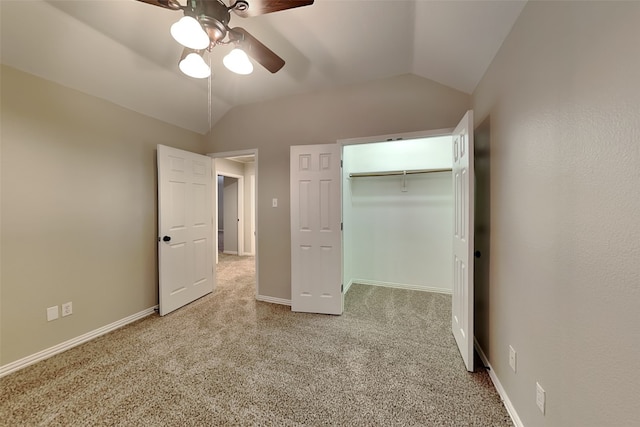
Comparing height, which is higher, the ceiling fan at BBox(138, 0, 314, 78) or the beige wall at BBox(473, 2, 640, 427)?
the ceiling fan at BBox(138, 0, 314, 78)

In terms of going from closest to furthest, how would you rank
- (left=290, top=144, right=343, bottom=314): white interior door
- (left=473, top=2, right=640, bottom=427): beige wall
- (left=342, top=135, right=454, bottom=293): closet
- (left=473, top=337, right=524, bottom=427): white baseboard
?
(left=473, top=2, right=640, bottom=427): beige wall
(left=473, top=337, right=524, bottom=427): white baseboard
(left=290, top=144, right=343, bottom=314): white interior door
(left=342, top=135, right=454, bottom=293): closet

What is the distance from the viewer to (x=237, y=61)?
4.89 ft

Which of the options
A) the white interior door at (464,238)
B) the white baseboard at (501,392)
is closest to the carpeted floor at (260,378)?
the white baseboard at (501,392)

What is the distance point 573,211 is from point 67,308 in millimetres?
3572

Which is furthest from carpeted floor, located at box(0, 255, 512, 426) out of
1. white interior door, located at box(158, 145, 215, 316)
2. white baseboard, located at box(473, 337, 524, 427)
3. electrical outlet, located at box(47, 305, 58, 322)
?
white interior door, located at box(158, 145, 215, 316)

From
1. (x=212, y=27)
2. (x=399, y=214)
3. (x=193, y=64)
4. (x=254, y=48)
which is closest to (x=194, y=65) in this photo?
(x=193, y=64)

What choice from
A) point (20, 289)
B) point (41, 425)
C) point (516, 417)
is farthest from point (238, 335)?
point (516, 417)

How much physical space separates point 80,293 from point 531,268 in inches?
138

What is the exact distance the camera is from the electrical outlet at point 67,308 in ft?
6.87

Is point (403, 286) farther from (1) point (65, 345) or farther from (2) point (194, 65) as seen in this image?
(1) point (65, 345)

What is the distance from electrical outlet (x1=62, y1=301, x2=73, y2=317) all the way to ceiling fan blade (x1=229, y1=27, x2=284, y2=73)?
104 inches

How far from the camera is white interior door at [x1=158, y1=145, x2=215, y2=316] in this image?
8.91 ft

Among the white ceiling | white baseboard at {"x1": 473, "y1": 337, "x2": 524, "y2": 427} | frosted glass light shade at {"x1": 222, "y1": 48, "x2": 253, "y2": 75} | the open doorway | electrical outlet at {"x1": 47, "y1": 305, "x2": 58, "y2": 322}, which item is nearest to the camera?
white baseboard at {"x1": 473, "y1": 337, "x2": 524, "y2": 427}

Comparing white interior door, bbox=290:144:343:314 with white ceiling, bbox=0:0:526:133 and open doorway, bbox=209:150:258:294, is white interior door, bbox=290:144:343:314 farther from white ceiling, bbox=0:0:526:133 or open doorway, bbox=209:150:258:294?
open doorway, bbox=209:150:258:294
